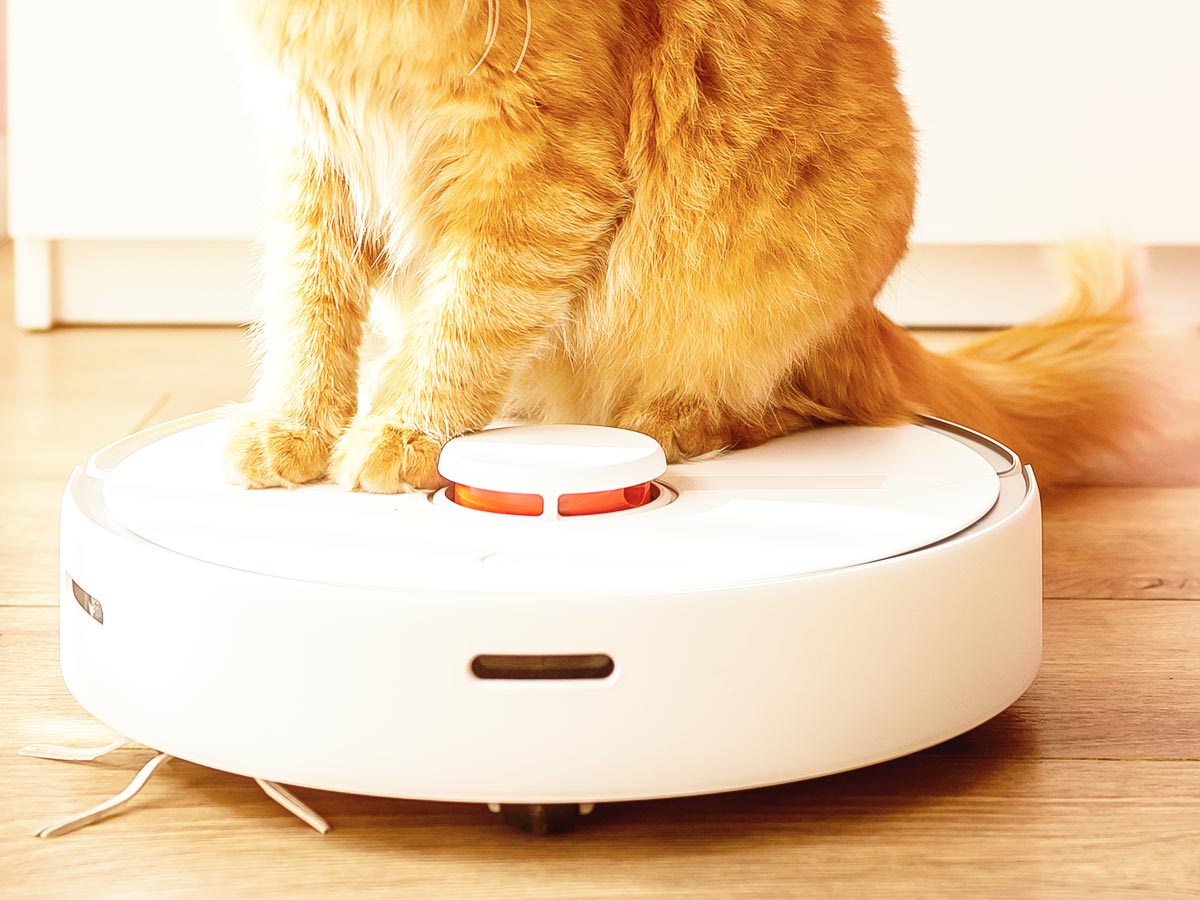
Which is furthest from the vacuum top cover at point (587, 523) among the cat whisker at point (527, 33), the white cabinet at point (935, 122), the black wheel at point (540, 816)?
the white cabinet at point (935, 122)

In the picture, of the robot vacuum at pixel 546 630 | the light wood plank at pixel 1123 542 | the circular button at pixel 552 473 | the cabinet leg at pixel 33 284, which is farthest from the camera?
the cabinet leg at pixel 33 284

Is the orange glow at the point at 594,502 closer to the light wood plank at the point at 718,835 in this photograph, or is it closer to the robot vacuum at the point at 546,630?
the robot vacuum at the point at 546,630

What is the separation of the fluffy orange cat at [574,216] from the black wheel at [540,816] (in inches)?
9.5

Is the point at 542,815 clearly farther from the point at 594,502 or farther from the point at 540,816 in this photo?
the point at 594,502

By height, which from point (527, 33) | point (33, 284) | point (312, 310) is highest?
point (527, 33)

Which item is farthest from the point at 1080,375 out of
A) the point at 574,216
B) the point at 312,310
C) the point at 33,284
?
the point at 33,284

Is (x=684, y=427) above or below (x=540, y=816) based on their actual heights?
above

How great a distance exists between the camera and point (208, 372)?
1941mm

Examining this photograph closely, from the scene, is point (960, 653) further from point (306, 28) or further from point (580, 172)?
point (306, 28)

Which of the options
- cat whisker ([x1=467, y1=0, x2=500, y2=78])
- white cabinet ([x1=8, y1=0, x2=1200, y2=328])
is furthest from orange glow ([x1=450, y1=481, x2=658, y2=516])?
white cabinet ([x1=8, y1=0, x2=1200, y2=328])

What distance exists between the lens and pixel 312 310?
3.41 ft

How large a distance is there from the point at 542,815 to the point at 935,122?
60.0 inches

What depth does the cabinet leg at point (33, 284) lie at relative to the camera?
2.14 meters

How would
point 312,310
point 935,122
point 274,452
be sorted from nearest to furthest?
point 274,452
point 312,310
point 935,122
